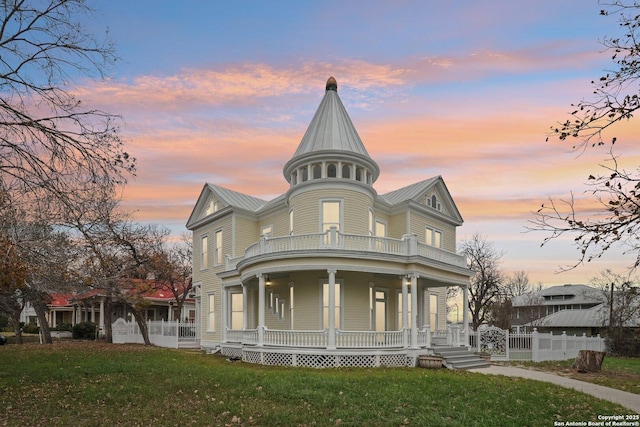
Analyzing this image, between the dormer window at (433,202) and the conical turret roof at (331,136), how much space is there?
5092 millimetres

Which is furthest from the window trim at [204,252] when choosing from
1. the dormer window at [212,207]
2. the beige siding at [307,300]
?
the beige siding at [307,300]

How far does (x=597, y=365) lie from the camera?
19484 mm

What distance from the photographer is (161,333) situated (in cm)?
3162

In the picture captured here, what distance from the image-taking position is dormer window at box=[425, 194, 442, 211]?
2750 cm

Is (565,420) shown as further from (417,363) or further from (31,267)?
Answer: (31,267)

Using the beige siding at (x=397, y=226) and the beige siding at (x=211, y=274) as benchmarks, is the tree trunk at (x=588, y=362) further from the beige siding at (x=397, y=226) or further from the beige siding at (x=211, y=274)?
the beige siding at (x=211, y=274)

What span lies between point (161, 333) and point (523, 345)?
867 inches

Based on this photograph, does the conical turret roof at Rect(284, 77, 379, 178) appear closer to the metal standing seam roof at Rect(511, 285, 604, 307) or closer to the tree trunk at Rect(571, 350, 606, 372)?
the tree trunk at Rect(571, 350, 606, 372)

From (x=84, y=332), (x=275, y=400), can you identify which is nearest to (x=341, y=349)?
(x=275, y=400)

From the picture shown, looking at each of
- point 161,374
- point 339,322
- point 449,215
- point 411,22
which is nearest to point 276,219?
point 339,322

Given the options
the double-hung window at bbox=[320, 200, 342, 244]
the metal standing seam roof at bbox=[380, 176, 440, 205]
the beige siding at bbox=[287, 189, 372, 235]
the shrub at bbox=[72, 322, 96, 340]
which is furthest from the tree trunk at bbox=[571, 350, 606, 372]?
the shrub at bbox=[72, 322, 96, 340]

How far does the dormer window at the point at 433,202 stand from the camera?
2750 cm

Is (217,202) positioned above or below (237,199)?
below

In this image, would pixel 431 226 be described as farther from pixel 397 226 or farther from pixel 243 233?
pixel 243 233
